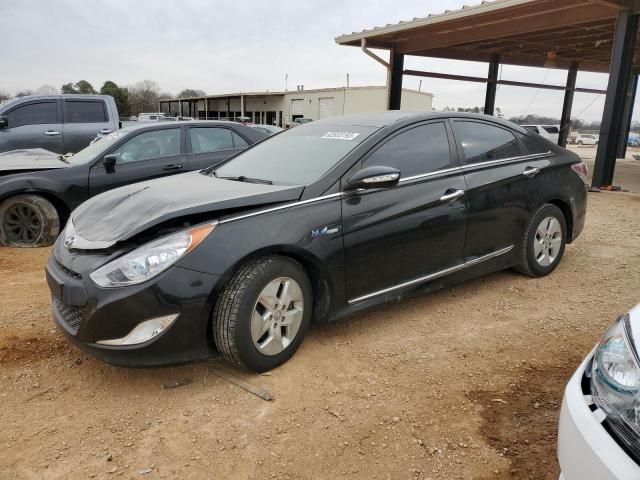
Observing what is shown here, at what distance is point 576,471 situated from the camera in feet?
4.77

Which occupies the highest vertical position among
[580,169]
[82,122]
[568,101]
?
[568,101]

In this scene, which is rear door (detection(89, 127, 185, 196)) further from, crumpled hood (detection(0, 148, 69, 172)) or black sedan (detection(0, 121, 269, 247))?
crumpled hood (detection(0, 148, 69, 172))

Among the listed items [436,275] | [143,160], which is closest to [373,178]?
[436,275]

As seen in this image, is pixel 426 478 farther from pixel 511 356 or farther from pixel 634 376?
pixel 511 356

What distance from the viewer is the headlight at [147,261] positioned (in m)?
2.49

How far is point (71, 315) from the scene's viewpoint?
2.69 metres

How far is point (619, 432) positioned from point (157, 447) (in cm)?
186

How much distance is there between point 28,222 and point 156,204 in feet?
11.2

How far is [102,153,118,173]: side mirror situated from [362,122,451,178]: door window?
354cm

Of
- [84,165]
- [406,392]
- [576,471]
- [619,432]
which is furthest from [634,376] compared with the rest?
[84,165]

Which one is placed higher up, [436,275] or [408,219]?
[408,219]

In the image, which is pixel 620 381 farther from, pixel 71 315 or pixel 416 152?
pixel 71 315

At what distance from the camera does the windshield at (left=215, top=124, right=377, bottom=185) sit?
3254mm

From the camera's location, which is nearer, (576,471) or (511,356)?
(576,471)
